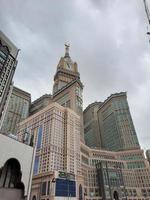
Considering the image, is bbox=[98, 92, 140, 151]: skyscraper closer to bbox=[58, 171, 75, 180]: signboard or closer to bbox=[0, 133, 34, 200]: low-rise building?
bbox=[58, 171, 75, 180]: signboard

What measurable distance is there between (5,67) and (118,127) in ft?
462

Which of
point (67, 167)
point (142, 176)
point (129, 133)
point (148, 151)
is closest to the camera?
point (67, 167)

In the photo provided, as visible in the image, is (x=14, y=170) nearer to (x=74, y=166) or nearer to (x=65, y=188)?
(x=65, y=188)

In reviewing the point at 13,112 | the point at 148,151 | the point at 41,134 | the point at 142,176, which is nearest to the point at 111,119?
the point at 148,151

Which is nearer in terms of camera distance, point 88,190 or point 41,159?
point 41,159

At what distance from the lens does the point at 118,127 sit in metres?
171

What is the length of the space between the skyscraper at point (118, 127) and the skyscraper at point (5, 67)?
5136 inches

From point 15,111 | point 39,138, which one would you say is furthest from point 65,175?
point 15,111

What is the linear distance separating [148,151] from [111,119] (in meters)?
51.9

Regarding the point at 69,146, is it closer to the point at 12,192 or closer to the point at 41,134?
the point at 41,134

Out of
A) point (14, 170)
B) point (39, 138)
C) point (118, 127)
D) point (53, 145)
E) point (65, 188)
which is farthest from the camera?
point (118, 127)

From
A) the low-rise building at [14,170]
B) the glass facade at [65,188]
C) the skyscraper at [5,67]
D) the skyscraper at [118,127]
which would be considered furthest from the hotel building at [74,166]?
the low-rise building at [14,170]

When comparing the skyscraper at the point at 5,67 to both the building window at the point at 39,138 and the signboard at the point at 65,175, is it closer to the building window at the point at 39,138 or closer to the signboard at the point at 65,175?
the signboard at the point at 65,175

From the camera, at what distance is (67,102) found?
583ft
